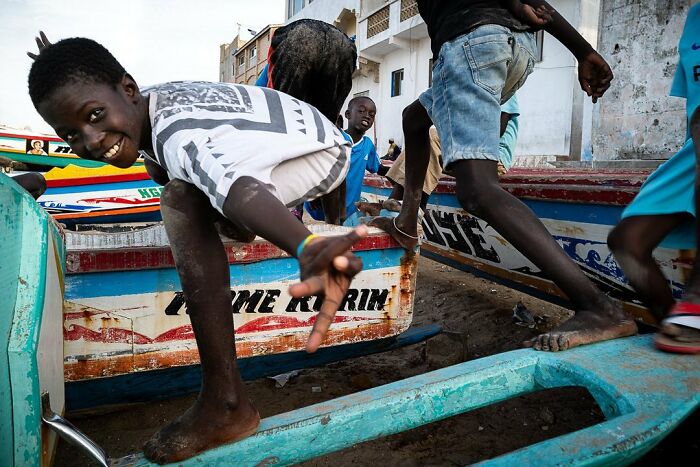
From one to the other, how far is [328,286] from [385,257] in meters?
1.54

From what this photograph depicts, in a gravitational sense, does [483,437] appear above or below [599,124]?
below

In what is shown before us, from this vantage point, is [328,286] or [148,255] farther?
[148,255]

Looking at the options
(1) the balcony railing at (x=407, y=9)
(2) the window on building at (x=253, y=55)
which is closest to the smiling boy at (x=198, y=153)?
(1) the balcony railing at (x=407, y=9)

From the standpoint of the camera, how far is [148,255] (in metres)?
1.91

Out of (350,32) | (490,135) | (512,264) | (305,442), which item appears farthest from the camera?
(350,32)

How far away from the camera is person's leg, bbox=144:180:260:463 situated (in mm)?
1195

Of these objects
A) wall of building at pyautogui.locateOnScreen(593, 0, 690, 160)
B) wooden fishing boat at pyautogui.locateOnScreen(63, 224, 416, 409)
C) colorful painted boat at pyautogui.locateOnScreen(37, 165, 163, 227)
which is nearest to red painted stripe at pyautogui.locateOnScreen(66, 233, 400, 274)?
wooden fishing boat at pyautogui.locateOnScreen(63, 224, 416, 409)

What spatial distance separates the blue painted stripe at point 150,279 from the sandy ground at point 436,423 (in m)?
0.68

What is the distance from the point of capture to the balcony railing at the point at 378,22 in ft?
52.9

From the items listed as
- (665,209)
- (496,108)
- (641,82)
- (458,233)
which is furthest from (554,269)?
(641,82)

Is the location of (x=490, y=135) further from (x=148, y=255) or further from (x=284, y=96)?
(x=148, y=255)

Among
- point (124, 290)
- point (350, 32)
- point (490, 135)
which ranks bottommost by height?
point (124, 290)

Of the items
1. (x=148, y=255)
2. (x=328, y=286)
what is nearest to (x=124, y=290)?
(x=148, y=255)

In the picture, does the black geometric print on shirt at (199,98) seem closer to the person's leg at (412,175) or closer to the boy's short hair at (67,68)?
the boy's short hair at (67,68)
